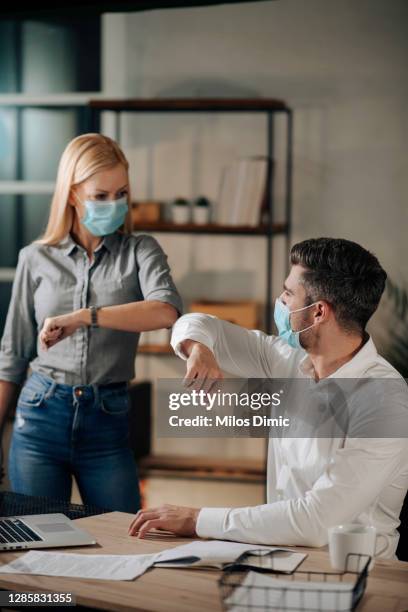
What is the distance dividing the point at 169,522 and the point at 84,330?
70 cm

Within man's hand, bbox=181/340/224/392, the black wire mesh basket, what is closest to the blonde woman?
man's hand, bbox=181/340/224/392

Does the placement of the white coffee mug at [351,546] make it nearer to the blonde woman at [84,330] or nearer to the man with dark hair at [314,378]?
the man with dark hair at [314,378]

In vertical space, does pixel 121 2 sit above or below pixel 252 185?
above

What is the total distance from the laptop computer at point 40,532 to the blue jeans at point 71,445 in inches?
16.0

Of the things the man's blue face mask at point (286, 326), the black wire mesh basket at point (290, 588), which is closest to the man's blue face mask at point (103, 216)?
the man's blue face mask at point (286, 326)

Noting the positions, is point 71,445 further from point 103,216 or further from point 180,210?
point 180,210

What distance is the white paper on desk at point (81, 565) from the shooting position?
1.45m

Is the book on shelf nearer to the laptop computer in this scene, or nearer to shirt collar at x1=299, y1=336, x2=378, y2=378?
shirt collar at x1=299, y1=336, x2=378, y2=378

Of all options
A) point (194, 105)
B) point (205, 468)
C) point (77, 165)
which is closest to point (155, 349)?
point (205, 468)

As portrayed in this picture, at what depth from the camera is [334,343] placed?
6.07ft

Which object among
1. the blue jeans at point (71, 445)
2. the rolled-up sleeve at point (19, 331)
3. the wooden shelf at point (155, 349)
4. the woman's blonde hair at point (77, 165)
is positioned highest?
the woman's blonde hair at point (77, 165)

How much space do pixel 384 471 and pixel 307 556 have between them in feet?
0.70

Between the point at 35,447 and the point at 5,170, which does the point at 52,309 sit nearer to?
the point at 35,447

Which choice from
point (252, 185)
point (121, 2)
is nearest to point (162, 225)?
point (252, 185)
